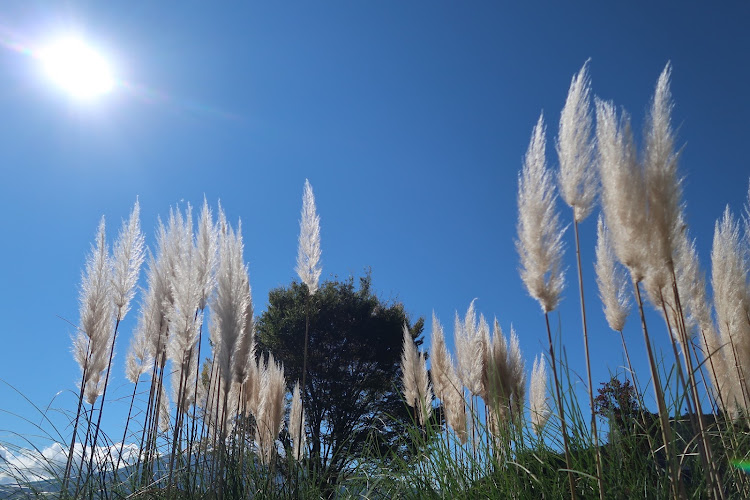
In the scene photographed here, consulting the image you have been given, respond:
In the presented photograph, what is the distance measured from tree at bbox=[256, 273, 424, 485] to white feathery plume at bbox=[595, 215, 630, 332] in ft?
35.7

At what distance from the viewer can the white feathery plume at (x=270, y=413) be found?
15.4ft

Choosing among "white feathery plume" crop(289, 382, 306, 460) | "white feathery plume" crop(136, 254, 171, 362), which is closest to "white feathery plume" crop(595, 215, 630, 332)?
"white feathery plume" crop(289, 382, 306, 460)

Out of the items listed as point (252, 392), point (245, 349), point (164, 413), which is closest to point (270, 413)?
point (252, 392)

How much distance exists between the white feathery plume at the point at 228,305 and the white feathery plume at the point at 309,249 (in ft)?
2.52

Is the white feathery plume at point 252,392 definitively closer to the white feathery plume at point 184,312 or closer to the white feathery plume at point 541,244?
Result: the white feathery plume at point 184,312

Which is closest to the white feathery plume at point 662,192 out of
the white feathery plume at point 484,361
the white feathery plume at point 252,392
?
the white feathery plume at point 484,361

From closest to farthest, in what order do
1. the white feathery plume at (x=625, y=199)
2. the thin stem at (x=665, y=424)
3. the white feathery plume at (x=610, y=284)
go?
the thin stem at (x=665, y=424)
the white feathery plume at (x=625, y=199)
the white feathery plume at (x=610, y=284)

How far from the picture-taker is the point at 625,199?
7.06 feet

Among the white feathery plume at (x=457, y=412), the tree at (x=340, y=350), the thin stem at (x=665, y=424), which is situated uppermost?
the tree at (x=340, y=350)

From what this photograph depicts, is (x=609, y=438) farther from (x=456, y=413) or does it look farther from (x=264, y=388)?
(x=264, y=388)

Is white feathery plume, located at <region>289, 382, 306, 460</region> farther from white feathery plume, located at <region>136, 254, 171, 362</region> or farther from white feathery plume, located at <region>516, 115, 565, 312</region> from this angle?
white feathery plume, located at <region>516, 115, 565, 312</region>

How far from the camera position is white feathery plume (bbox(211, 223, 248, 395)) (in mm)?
3357

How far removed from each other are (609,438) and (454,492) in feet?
3.01

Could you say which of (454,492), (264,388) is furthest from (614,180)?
(264,388)
